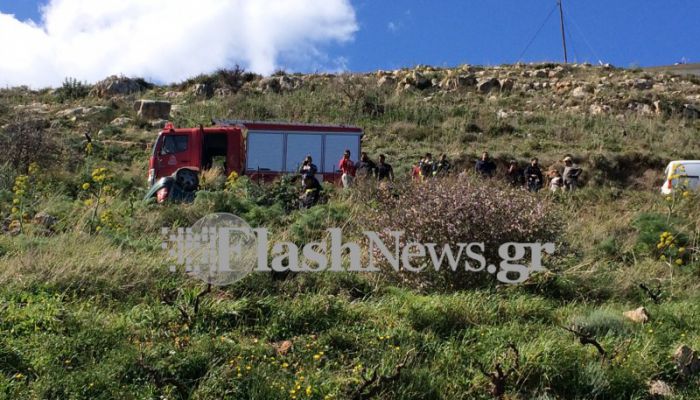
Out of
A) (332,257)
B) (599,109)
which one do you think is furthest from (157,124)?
(332,257)

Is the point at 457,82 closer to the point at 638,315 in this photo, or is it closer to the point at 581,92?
the point at 581,92

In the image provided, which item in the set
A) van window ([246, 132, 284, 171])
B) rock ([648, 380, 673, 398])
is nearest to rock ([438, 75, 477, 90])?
van window ([246, 132, 284, 171])

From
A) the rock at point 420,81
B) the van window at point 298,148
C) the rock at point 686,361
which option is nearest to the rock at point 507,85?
the rock at point 420,81

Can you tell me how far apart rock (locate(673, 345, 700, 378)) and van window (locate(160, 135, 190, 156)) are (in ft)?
47.4

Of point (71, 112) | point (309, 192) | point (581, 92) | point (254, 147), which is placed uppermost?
point (581, 92)

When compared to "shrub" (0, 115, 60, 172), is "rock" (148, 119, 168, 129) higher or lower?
higher

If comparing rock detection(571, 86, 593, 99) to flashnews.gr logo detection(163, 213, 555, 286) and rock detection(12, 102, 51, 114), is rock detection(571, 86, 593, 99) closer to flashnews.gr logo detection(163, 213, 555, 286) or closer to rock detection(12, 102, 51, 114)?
rock detection(12, 102, 51, 114)

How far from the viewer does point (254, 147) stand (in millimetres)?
17469

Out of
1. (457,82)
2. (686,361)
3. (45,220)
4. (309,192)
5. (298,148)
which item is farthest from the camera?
(457,82)

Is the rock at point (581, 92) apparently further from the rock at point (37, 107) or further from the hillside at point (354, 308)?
the rock at point (37, 107)

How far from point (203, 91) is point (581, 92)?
18983mm

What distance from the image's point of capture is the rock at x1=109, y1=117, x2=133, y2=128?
25281 mm

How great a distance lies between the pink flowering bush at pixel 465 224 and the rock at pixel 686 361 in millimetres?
1786

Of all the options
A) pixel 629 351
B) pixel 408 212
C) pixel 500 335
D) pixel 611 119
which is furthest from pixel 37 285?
pixel 611 119
